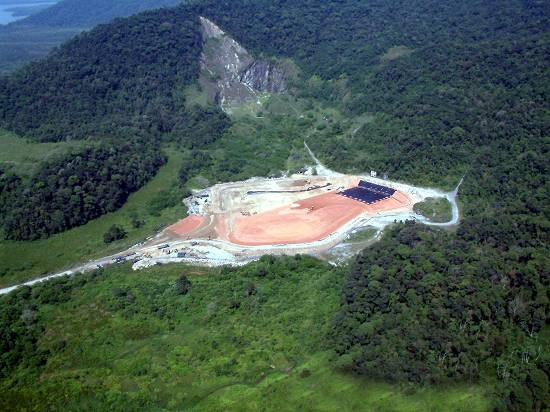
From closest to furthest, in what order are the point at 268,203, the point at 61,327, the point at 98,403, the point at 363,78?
the point at 98,403, the point at 61,327, the point at 268,203, the point at 363,78

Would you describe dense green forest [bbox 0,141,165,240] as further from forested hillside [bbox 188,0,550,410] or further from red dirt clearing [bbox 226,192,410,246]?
forested hillside [bbox 188,0,550,410]

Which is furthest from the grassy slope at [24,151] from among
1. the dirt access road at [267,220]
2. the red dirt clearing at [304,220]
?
the red dirt clearing at [304,220]

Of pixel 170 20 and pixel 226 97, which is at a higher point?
pixel 170 20

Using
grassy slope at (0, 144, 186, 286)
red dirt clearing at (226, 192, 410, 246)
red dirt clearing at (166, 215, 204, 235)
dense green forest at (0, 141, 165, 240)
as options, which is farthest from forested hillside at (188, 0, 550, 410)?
dense green forest at (0, 141, 165, 240)

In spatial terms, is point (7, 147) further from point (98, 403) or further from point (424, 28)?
point (424, 28)

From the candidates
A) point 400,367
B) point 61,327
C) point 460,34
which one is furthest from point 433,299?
point 460,34

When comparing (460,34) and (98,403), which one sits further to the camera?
→ (460,34)

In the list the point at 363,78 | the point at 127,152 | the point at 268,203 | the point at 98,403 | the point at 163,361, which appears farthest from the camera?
the point at 363,78

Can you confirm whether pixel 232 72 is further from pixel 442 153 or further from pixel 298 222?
pixel 298 222
